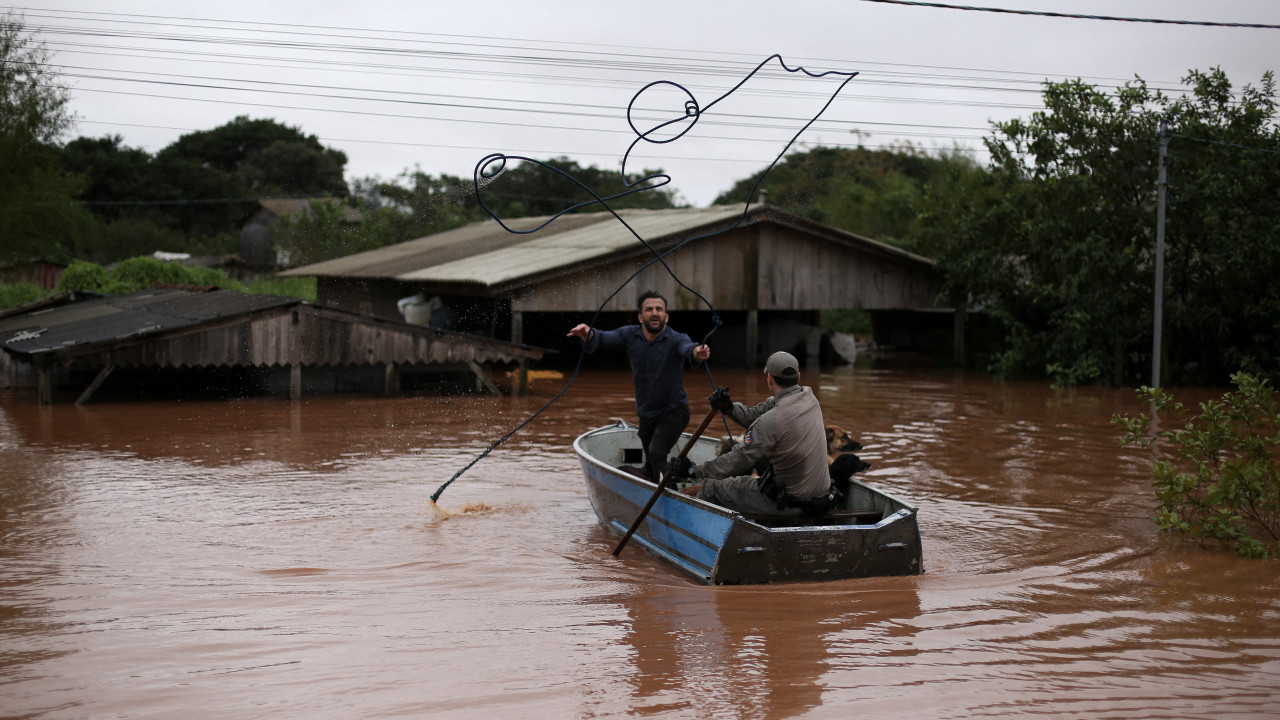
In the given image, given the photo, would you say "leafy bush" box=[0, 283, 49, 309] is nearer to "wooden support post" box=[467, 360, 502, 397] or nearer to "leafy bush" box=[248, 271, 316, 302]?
"leafy bush" box=[248, 271, 316, 302]

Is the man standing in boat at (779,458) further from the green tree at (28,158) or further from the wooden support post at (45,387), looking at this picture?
the green tree at (28,158)

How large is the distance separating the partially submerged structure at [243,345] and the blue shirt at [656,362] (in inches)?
415

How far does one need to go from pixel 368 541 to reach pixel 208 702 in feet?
11.9

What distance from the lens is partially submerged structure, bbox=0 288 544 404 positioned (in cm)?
1706

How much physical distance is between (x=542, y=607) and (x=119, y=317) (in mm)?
15950

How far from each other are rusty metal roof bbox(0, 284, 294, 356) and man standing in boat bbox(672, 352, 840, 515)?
12.2 meters

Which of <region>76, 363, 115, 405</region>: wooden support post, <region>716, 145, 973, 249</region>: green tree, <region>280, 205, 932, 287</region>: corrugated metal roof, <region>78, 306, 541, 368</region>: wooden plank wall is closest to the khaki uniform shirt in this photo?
<region>280, 205, 932, 287</region>: corrugated metal roof

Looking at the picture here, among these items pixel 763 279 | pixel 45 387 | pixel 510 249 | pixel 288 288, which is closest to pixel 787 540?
pixel 45 387

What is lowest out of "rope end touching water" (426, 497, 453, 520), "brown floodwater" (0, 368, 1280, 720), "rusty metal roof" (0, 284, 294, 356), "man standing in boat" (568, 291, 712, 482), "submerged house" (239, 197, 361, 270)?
"brown floodwater" (0, 368, 1280, 720)

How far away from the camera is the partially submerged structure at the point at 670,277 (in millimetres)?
22484

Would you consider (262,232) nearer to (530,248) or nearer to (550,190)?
(550,190)

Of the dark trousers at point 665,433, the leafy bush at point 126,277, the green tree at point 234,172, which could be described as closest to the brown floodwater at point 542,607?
the dark trousers at point 665,433

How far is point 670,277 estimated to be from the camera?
2531cm

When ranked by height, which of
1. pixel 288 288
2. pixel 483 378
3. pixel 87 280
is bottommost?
pixel 483 378
